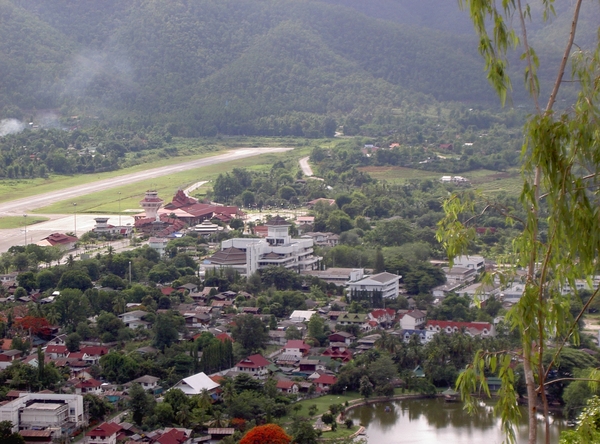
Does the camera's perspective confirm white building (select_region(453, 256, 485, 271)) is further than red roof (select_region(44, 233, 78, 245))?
No

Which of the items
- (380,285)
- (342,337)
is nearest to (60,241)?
(380,285)

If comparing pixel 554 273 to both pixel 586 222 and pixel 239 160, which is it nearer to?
pixel 586 222

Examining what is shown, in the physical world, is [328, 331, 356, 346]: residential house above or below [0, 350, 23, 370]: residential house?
below

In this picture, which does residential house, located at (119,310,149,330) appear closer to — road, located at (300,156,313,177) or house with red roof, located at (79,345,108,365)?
house with red roof, located at (79,345,108,365)

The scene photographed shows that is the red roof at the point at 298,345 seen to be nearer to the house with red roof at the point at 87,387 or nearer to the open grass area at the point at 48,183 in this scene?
the house with red roof at the point at 87,387

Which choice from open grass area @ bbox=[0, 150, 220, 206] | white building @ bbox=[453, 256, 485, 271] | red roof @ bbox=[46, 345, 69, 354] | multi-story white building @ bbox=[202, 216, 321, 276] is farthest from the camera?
open grass area @ bbox=[0, 150, 220, 206]

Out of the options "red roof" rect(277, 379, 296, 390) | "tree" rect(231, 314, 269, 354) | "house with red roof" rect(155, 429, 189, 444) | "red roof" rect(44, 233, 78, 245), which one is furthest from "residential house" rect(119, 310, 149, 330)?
"red roof" rect(44, 233, 78, 245)

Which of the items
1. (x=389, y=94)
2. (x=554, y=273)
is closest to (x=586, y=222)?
(x=554, y=273)
